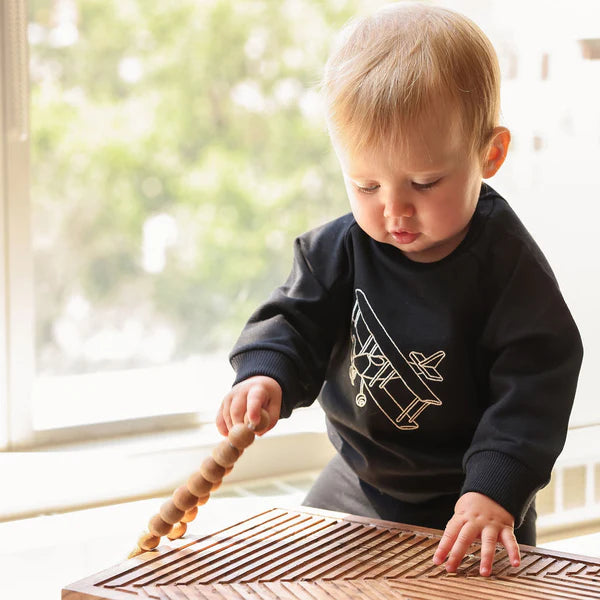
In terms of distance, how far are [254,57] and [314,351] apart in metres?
0.92

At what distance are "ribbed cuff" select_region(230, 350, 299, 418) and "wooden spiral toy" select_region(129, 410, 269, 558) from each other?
0.38 feet

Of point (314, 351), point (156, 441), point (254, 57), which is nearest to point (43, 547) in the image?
point (156, 441)

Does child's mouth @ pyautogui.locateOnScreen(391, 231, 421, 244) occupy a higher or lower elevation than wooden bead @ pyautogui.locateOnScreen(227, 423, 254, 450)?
higher

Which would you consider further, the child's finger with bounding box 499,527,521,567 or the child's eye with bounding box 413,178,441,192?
the child's eye with bounding box 413,178,441,192

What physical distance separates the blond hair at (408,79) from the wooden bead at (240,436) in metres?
0.30

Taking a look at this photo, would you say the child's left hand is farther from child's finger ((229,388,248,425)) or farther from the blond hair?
the blond hair

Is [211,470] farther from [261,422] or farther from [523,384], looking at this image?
[523,384]

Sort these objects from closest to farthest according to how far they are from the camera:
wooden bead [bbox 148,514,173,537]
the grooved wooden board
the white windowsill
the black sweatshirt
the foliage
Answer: the grooved wooden board < wooden bead [bbox 148,514,173,537] < the black sweatshirt < the white windowsill < the foliage

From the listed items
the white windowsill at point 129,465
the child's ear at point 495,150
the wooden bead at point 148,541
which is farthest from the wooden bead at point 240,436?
the white windowsill at point 129,465

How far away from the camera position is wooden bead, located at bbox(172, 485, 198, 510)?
3.14 ft

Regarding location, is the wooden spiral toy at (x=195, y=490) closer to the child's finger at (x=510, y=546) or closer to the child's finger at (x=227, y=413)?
the child's finger at (x=227, y=413)

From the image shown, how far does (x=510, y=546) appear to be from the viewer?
93 centimetres

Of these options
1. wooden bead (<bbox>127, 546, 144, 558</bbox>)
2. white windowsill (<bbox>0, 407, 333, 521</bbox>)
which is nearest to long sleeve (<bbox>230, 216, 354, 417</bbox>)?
wooden bead (<bbox>127, 546, 144, 558</bbox>)

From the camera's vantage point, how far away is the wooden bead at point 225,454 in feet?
3.12
